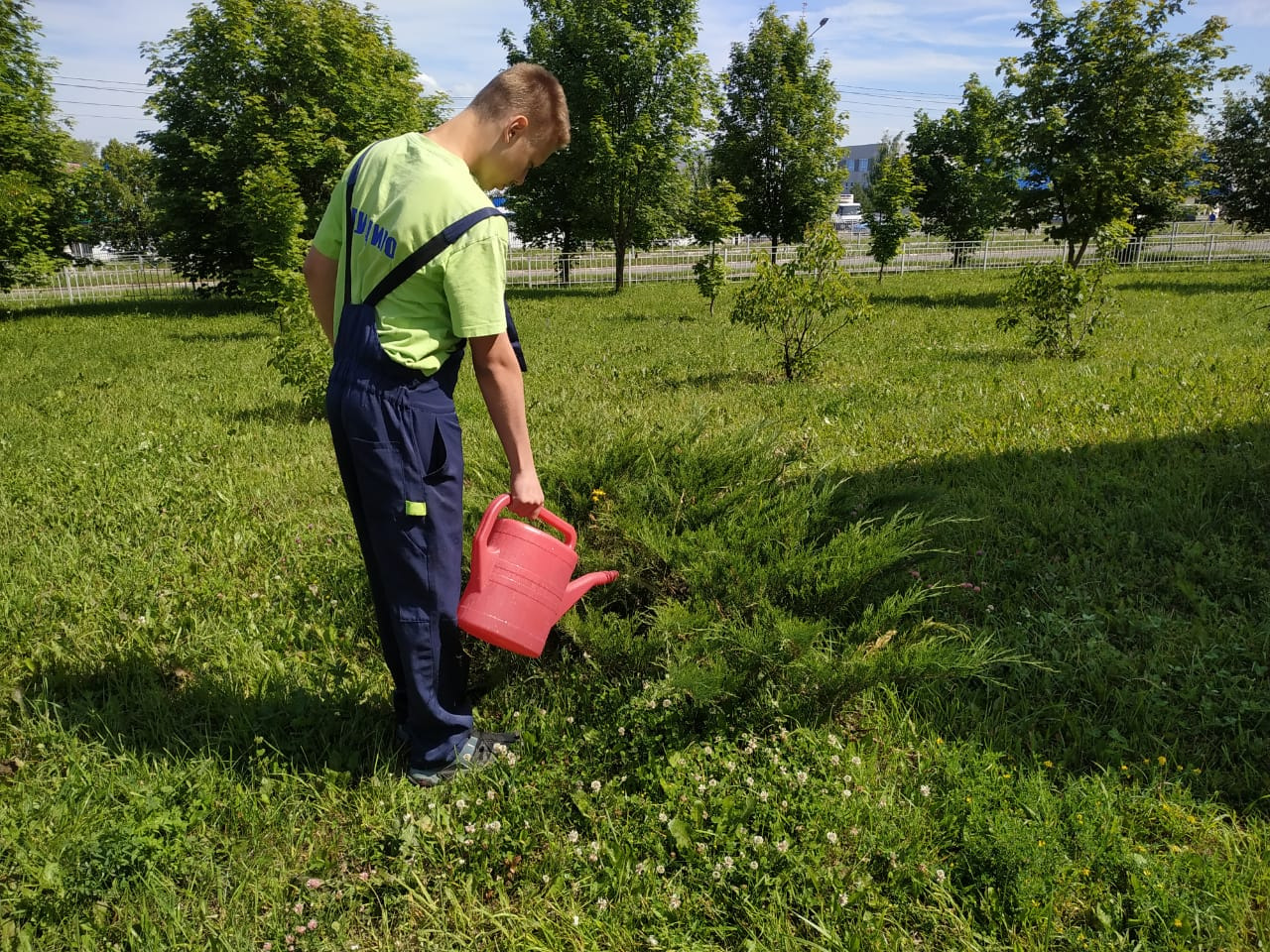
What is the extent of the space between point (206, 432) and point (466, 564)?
4345mm

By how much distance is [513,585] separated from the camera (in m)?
2.35

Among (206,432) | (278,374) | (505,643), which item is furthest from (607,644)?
(278,374)

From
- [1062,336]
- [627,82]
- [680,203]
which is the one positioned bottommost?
[1062,336]

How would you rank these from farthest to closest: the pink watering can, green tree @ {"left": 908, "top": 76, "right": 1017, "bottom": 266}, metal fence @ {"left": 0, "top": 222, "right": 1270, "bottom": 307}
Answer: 1. green tree @ {"left": 908, "top": 76, "right": 1017, "bottom": 266}
2. metal fence @ {"left": 0, "top": 222, "right": 1270, "bottom": 307}
3. the pink watering can

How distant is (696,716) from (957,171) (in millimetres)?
33066

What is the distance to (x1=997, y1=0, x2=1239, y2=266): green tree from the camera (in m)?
14.9

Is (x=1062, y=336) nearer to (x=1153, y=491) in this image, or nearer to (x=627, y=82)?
(x=1153, y=491)

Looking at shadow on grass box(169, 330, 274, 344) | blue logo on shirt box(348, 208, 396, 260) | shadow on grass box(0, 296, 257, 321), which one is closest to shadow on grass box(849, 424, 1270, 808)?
blue logo on shirt box(348, 208, 396, 260)

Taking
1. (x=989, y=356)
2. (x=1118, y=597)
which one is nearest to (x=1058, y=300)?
(x=989, y=356)

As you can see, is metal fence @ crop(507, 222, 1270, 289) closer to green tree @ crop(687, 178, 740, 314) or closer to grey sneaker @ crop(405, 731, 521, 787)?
green tree @ crop(687, 178, 740, 314)

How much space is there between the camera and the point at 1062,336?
Result: 9086 millimetres

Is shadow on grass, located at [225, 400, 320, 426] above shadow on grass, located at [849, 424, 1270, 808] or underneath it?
above

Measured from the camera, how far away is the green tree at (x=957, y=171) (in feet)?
100

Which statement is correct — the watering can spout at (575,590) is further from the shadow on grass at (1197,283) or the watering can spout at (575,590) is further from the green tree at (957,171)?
the green tree at (957,171)
